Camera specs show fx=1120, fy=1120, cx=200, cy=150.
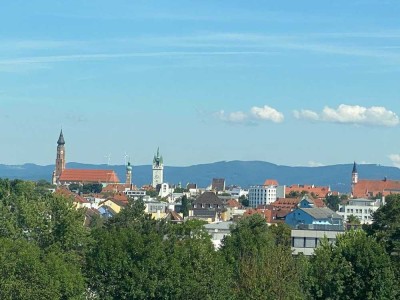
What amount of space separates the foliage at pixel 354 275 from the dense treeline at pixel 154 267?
42 mm

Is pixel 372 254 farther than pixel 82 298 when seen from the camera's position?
Yes

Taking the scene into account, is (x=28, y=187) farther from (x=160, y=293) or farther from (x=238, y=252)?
(x=160, y=293)

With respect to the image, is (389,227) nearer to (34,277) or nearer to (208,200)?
(34,277)

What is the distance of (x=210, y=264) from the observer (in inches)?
1790

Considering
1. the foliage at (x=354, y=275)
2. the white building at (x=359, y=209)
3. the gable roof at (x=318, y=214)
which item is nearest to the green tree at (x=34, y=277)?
the foliage at (x=354, y=275)

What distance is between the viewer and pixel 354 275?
47.8m

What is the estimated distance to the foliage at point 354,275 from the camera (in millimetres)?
46906

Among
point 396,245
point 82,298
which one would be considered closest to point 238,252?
point 396,245

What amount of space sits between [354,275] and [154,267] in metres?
8.76

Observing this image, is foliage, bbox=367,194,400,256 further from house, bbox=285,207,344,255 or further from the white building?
the white building

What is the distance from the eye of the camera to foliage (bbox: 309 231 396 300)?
154 feet

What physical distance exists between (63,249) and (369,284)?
1373 centimetres

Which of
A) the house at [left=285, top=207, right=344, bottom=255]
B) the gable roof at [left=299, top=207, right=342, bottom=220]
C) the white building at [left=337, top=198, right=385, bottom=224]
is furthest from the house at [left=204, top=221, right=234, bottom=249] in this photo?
the white building at [left=337, top=198, right=385, bottom=224]

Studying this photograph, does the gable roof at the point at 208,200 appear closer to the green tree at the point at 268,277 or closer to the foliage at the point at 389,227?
the foliage at the point at 389,227
